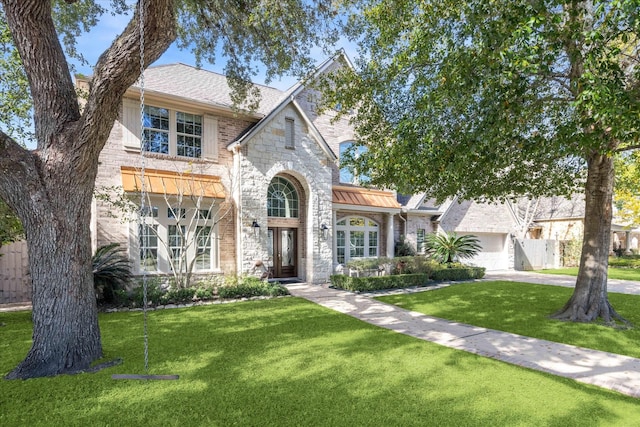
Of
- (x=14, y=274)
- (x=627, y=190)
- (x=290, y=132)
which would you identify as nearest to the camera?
(x=14, y=274)

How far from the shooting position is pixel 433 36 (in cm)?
803

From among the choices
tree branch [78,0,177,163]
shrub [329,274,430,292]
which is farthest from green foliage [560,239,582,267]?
tree branch [78,0,177,163]

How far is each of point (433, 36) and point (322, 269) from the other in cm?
1089

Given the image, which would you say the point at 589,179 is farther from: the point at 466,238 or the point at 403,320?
the point at 466,238

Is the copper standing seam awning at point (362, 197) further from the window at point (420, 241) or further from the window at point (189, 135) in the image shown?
the window at point (189, 135)

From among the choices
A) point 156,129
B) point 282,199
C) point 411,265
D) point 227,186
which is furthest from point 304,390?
point 411,265

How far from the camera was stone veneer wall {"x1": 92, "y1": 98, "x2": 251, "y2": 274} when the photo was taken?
12523 millimetres

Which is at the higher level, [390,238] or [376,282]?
[390,238]

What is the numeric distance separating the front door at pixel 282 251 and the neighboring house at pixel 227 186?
48 mm

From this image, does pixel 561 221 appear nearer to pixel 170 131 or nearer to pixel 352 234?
pixel 352 234

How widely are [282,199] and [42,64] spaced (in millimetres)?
11206

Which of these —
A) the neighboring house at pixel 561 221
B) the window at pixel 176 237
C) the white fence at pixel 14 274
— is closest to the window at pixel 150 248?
the window at pixel 176 237

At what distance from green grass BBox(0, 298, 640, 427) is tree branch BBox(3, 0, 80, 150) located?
3941 mm

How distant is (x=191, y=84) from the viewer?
52.2ft
